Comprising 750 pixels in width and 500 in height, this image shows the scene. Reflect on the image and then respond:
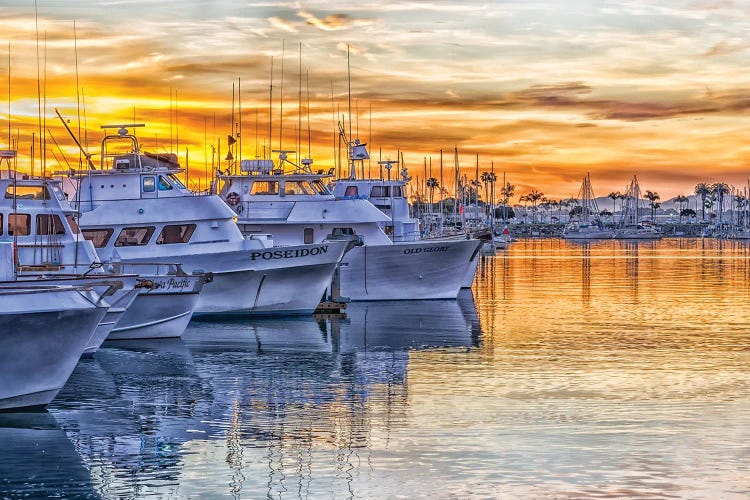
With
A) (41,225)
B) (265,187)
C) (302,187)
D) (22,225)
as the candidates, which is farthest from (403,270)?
(22,225)

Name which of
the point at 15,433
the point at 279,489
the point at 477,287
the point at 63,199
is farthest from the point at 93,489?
the point at 477,287

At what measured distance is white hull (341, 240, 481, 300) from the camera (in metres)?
55.8

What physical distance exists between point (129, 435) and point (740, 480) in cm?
1048

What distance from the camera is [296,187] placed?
55.5 meters

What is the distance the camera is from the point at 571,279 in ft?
261

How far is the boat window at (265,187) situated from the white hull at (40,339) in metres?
30.9

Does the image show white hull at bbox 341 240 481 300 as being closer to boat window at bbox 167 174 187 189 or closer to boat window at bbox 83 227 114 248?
boat window at bbox 167 174 187 189

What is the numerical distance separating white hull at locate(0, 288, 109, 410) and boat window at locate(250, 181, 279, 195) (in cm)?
3085

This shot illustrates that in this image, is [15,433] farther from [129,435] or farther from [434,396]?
[434,396]

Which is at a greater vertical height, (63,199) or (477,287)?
(63,199)

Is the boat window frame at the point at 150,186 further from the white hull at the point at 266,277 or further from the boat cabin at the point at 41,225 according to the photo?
the boat cabin at the point at 41,225

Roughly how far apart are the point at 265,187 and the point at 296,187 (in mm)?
1321

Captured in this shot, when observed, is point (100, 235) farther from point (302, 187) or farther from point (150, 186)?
point (302, 187)

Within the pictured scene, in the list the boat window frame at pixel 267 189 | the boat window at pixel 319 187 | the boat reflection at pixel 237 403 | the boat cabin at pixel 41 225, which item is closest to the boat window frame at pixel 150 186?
the boat reflection at pixel 237 403
